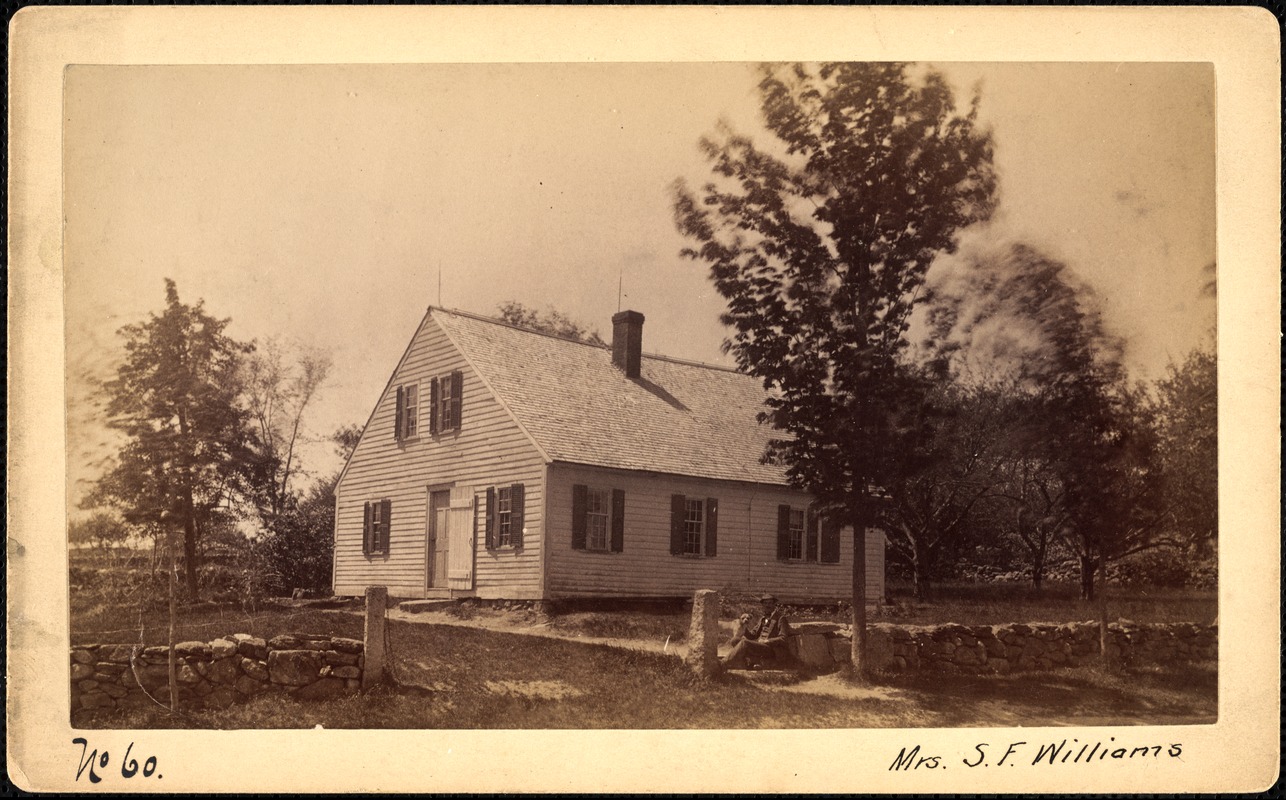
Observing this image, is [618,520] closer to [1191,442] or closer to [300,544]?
[300,544]

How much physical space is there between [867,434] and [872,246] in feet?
4.99

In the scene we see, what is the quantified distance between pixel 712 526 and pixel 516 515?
262 cm

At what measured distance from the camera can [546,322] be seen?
30.7 ft

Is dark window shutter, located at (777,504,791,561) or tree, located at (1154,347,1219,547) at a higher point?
tree, located at (1154,347,1219,547)

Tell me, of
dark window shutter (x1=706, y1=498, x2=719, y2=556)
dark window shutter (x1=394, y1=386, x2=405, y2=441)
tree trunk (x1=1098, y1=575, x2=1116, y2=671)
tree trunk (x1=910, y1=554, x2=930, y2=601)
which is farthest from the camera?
dark window shutter (x1=706, y1=498, x2=719, y2=556)

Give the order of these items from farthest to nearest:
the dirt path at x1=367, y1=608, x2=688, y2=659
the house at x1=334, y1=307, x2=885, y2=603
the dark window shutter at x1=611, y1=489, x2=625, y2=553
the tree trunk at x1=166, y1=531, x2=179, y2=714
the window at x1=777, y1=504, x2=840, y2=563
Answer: the dark window shutter at x1=611, y1=489, x2=625, y2=553 → the house at x1=334, y1=307, x2=885, y2=603 → the window at x1=777, y1=504, x2=840, y2=563 → the dirt path at x1=367, y1=608, x2=688, y2=659 → the tree trunk at x1=166, y1=531, x2=179, y2=714

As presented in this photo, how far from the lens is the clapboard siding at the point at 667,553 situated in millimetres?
11242

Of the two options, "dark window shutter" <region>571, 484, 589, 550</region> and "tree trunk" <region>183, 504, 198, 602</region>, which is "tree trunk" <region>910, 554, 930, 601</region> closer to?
"dark window shutter" <region>571, 484, 589, 550</region>

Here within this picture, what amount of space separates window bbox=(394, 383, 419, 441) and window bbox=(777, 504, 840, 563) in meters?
4.47

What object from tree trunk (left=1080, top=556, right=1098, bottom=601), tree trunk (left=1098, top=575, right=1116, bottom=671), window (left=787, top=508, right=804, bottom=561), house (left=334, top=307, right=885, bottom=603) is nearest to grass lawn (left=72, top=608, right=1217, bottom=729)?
tree trunk (left=1098, top=575, right=1116, bottom=671)

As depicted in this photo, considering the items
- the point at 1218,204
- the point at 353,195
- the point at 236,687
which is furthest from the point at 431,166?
the point at 1218,204

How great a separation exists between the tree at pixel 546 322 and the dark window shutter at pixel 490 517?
257 cm

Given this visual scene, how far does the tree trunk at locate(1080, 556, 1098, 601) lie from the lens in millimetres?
8328
